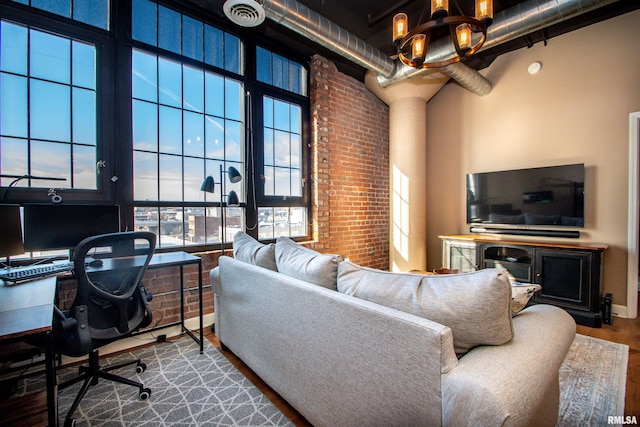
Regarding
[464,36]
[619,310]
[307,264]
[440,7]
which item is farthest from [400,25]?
[619,310]

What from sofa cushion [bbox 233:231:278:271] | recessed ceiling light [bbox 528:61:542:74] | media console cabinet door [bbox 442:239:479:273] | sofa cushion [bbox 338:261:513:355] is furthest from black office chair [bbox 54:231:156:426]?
recessed ceiling light [bbox 528:61:542:74]

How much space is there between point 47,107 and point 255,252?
2039mm

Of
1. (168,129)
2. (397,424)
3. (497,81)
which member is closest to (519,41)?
(497,81)

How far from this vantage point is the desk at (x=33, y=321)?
999mm

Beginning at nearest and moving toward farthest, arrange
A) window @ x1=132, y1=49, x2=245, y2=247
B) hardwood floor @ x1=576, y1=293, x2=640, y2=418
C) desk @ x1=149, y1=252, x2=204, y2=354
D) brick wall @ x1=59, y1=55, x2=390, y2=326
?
1. hardwood floor @ x1=576, y1=293, x2=640, y2=418
2. desk @ x1=149, y1=252, x2=204, y2=354
3. window @ x1=132, y1=49, x2=245, y2=247
4. brick wall @ x1=59, y1=55, x2=390, y2=326

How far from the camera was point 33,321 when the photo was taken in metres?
1.08

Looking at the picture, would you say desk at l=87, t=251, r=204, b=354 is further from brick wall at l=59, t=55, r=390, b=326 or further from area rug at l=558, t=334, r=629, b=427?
area rug at l=558, t=334, r=629, b=427

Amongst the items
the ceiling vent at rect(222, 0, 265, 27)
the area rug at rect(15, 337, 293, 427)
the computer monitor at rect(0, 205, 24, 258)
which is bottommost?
the area rug at rect(15, 337, 293, 427)

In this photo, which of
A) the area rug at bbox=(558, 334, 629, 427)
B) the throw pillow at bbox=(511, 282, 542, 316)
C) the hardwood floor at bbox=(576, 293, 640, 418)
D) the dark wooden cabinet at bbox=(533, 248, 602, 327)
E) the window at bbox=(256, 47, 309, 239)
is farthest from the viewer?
the window at bbox=(256, 47, 309, 239)

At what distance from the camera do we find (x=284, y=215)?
3.84 meters

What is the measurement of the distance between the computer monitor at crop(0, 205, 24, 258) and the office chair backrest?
1.35ft

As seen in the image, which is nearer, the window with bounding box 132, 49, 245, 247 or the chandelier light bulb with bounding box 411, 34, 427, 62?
the chandelier light bulb with bounding box 411, 34, 427, 62

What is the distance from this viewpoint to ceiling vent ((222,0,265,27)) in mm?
2097

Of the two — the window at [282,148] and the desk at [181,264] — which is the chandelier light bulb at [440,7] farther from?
the desk at [181,264]
